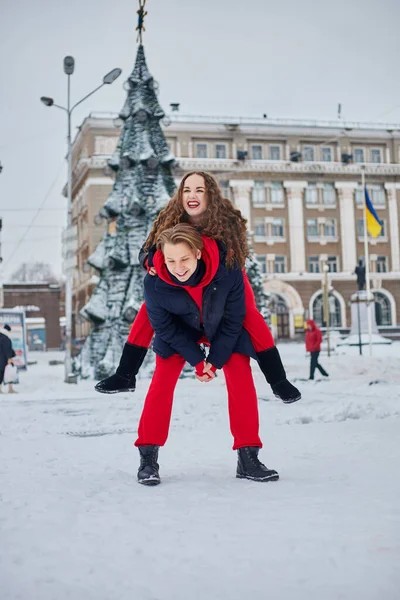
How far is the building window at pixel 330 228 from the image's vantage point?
52.3m

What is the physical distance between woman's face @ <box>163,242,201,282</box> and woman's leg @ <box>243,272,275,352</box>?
0.47 metres

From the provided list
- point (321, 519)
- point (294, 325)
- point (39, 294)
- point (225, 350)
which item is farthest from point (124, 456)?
point (39, 294)

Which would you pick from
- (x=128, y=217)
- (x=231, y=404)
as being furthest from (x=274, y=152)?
(x=231, y=404)

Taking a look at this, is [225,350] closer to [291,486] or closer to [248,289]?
[248,289]

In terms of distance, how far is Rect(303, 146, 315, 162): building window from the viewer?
169ft

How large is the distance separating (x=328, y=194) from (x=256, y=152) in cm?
683

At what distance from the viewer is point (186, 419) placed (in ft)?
22.4

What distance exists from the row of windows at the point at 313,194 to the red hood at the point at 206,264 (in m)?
48.2

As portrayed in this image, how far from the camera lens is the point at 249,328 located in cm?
381

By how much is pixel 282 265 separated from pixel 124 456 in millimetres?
47356

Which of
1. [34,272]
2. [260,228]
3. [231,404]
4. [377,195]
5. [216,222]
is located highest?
[377,195]

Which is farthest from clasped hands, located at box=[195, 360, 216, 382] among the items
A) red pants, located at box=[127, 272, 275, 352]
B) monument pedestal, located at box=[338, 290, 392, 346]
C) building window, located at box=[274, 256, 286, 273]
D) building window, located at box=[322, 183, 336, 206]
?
building window, located at box=[322, 183, 336, 206]

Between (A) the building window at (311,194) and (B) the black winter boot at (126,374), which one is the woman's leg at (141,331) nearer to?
(B) the black winter boot at (126,374)

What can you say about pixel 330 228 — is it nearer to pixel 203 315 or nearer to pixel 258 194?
pixel 258 194
